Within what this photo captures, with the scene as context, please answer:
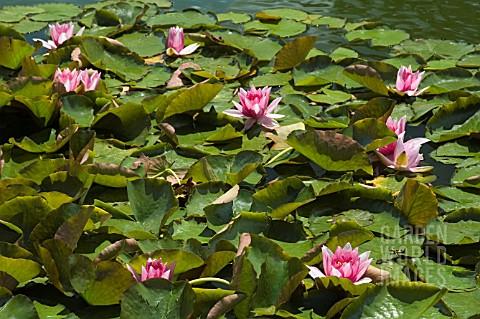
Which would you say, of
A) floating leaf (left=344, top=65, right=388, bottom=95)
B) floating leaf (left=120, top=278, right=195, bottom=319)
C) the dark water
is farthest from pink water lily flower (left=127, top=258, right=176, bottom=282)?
the dark water

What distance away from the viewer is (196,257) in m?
2.09

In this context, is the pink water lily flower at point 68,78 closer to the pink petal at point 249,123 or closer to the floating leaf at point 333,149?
the pink petal at point 249,123

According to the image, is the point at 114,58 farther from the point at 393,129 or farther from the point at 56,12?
the point at 393,129

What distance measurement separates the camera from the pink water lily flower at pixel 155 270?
2021 millimetres

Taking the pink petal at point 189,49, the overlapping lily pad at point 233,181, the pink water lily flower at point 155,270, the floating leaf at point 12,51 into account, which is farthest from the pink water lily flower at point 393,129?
the floating leaf at point 12,51

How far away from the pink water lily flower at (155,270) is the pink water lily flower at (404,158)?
3.82 ft

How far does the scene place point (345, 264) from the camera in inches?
82.1

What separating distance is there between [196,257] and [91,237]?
0.44 meters

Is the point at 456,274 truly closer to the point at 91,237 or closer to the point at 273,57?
the point at 91,237

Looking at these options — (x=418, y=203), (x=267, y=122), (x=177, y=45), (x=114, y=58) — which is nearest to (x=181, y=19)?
(x=177, y=45)

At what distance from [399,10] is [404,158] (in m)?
2.36

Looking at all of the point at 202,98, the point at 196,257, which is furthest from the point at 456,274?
the point at 202,98

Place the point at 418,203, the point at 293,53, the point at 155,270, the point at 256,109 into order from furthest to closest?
1. the point at 293,53
2. the point at 256,109
3. the point at 418,203
4. the point at 155,270

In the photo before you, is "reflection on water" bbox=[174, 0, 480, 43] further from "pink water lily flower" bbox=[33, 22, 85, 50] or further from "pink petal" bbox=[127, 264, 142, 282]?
"pink petal" bbox=[127, 264, 142, 282]
